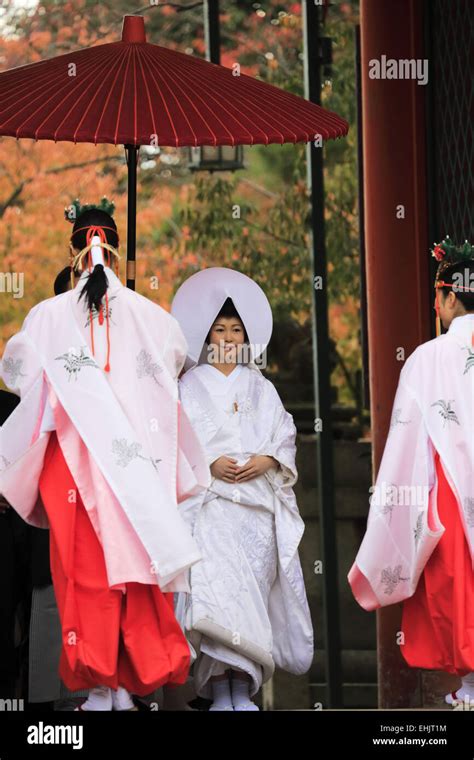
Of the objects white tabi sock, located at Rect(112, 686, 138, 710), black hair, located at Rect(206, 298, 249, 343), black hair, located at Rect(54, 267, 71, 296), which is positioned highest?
black hair, located at Rect(54, 267, 71, 296)

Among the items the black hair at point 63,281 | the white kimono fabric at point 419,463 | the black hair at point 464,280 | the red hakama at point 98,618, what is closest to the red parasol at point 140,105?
the black hair at point 63,281

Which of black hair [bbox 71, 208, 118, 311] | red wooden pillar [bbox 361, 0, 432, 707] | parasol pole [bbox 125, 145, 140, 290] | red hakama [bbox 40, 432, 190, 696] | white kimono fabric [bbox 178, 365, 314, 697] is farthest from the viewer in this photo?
red wooden pillar [bbox 361, 0, 432, 707]

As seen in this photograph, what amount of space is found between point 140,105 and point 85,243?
2.39ft

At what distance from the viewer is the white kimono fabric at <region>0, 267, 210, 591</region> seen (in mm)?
5410

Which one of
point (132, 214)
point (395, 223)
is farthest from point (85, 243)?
point (395, 223)

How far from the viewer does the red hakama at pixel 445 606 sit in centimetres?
578

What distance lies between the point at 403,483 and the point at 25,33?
803 cm

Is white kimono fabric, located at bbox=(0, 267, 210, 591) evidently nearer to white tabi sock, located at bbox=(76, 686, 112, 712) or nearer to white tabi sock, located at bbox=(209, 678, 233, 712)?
→ white tabi sock, located at bbox=(76, 686, 112, 712)

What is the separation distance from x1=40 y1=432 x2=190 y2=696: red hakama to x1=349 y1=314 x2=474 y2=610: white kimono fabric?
3.20 ft

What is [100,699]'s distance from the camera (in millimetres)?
5523

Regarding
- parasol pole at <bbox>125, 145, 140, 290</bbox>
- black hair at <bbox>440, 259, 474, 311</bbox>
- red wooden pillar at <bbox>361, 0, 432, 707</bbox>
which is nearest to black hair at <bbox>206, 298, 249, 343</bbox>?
parasol pole at <bbox>125, 145, 140, 290</bbox>

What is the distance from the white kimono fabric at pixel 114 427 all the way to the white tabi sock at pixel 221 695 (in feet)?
2.72

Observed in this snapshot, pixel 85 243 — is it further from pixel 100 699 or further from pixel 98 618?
pixel 100 699

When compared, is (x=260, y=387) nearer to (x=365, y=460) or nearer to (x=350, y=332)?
(x=365, y=460)
